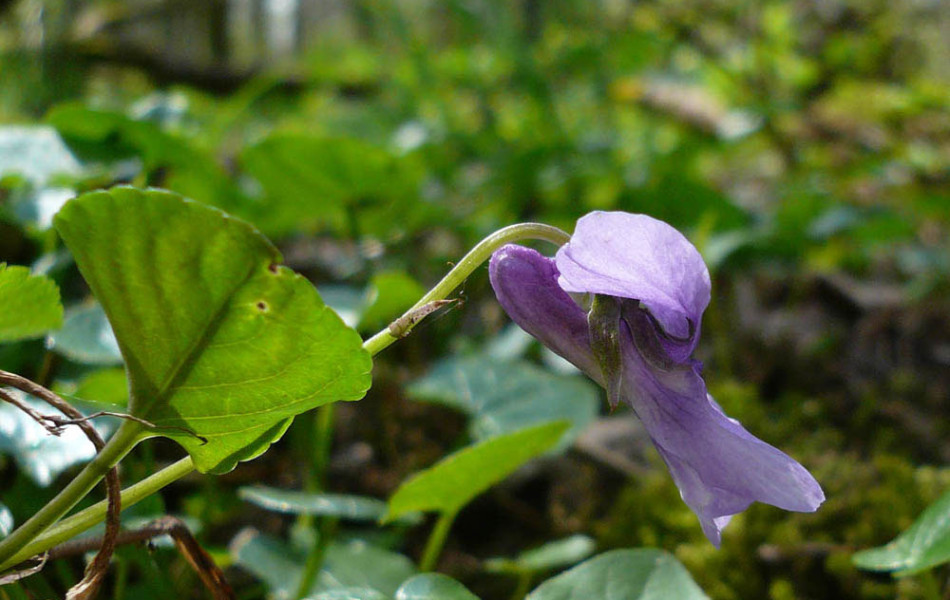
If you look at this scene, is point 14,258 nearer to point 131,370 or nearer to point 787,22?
point 131,370

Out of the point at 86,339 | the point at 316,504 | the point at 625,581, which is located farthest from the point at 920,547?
the point at 86,339

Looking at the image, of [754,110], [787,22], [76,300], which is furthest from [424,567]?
[787,22]

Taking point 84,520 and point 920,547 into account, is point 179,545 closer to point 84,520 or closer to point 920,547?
point 84,520

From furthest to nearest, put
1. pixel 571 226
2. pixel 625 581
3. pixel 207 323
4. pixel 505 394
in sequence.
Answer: pixel 571 226 → pixel 505 394 → pixel 625 581 → pixel 207 323

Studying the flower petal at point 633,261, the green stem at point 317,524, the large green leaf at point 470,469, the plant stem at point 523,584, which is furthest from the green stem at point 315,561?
the flower petal at point 633,261

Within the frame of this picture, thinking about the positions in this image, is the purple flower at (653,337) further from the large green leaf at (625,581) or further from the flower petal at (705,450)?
the large green leaf at (625,581)

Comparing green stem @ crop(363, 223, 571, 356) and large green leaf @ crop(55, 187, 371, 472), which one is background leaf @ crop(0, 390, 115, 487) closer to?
large green leaf @ crop(55, 187, 371, 472)
